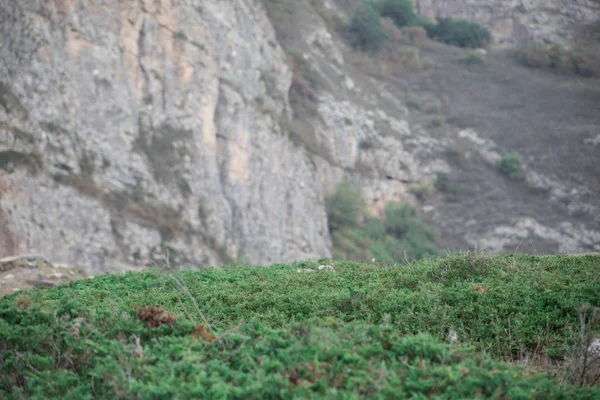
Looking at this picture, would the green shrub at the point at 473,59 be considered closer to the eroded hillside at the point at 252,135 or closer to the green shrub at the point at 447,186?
the eroded hillside at the point at 252,135

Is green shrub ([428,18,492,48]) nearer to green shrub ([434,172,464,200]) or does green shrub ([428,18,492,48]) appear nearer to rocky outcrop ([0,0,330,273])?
green shrub ([434,172,464,200])

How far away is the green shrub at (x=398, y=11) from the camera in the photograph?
2106 inches

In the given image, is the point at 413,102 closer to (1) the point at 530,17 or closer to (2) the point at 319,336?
(1) the point at 530,17

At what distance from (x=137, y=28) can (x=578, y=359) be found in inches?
986

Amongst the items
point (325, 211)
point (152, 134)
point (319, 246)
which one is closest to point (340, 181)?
point (325, 211)

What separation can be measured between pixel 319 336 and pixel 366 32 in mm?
43049

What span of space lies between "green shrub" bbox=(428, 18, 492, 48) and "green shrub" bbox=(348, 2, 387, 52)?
9326mm

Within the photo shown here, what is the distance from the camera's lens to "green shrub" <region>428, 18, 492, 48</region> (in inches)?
2114

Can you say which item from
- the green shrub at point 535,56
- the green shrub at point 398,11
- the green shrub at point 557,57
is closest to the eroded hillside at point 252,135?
the green shrub at point 557,57

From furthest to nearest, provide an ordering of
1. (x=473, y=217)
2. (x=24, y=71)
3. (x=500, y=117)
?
(x=500, y=117), (x=473, y=217), (x=24, y=71)

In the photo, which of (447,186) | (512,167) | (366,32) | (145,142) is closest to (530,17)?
(366,32)

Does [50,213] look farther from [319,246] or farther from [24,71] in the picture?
[319,246]

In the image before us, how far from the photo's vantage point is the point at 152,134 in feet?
88.9

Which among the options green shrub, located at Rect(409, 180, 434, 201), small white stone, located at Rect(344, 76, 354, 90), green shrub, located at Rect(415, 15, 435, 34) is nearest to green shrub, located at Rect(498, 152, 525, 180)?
green shrub, located at Rect(409, 180, 434, 201)
